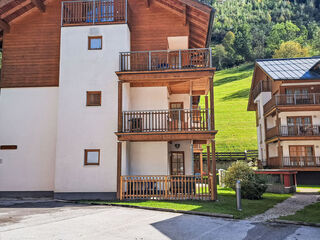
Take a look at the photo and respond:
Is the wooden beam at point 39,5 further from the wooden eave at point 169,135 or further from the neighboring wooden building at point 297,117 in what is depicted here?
the neighboring wooden building at point 297,117

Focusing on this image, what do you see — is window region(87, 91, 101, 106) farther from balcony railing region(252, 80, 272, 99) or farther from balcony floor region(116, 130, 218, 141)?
balcony railing region(252, 80, 272, 99)

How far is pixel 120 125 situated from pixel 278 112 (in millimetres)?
16863

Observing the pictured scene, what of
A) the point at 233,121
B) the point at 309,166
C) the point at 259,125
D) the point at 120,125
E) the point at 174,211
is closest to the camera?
the point at 174,211

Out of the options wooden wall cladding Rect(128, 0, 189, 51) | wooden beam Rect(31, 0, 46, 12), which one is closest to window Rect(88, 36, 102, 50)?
wooden wall cladding Rect(128, 0, 189, 51)

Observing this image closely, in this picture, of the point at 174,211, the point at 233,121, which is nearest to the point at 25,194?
the point at 174,211

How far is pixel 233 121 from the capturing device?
56.7 meters

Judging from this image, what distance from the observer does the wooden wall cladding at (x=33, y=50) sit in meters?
16.6

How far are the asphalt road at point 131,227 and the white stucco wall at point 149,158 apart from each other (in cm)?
548

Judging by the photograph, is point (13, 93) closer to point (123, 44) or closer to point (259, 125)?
point (123, 44)

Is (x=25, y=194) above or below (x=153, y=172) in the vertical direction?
below

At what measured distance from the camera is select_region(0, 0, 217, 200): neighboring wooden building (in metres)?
14.8

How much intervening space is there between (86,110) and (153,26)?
612 centimetres

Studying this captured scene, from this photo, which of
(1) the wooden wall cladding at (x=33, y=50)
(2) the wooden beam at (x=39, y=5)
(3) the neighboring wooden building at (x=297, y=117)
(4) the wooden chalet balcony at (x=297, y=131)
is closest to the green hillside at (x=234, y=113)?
(3) the neighboring wooden building at (x=297, y=117)

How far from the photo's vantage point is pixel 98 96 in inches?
617
